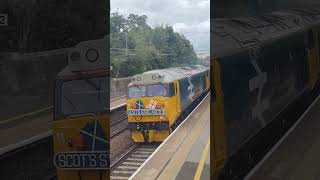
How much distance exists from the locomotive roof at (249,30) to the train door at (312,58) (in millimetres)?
1330

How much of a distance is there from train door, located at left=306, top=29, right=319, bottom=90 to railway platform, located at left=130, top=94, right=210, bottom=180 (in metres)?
5.30

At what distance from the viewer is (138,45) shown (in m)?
2.28

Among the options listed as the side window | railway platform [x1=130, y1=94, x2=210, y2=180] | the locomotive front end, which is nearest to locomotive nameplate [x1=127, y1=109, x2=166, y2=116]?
the locomotive front end

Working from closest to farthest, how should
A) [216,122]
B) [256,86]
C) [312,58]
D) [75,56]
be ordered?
1. [75,56]
2. [216,122]
3. [256,86]
4. [312,58]

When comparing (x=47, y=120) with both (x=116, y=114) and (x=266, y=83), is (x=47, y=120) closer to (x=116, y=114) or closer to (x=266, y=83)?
(x=116, y=114)

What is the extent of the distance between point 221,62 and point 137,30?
4.35 feet

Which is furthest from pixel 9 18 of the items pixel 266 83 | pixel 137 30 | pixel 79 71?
pixel 266 83

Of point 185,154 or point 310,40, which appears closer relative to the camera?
point 185,154

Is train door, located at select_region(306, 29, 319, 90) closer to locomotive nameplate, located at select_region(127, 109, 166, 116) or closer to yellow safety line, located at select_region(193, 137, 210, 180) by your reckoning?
yellow safety line, located at select_region(193, 137, 210, 180)

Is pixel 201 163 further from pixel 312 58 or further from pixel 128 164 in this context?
pixel 312 58

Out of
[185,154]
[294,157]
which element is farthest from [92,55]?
[294,157]

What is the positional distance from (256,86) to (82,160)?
2578mm

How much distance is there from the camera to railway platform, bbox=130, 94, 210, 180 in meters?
2.54

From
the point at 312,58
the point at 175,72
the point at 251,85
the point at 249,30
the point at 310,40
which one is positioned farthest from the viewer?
the point at 312,58
